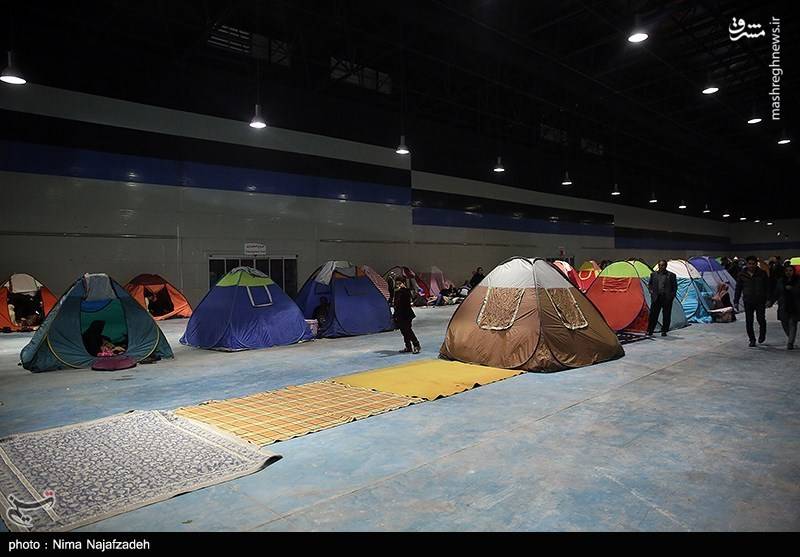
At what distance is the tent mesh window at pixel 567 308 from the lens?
7.77 meters

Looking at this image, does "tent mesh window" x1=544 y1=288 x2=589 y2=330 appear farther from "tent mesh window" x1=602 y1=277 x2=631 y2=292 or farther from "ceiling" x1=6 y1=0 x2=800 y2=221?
"ceiling" x1=6 y1=0 x2=800 y2=221

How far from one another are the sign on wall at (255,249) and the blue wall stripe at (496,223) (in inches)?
270

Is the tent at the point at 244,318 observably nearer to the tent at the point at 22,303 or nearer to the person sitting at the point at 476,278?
the tent at the point at 22,303

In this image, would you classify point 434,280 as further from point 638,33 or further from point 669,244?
point 669,244

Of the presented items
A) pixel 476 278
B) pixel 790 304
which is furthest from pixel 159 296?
pixel 790 304

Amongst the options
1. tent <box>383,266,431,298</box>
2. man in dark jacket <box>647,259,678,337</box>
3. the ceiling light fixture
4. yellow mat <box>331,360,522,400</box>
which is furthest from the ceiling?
yellow mat <box>331,360,522,400</box>

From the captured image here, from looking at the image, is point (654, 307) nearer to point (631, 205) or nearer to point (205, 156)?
point (205, 156)

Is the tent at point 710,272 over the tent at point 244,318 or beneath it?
over

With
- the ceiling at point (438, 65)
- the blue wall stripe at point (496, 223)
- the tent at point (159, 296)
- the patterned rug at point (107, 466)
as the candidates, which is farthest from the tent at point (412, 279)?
Answer: the patterned rug at point (107, 466)

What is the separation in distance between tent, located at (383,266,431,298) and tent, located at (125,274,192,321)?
744 centimetres

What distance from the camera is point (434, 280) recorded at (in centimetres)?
2073

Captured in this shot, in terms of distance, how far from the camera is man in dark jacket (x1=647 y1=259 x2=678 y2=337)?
1034 cm

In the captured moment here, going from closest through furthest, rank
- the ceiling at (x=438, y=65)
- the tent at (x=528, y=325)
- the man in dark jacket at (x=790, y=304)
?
the tent at (x=528, y=325) < the man in dark jacket at (x=790, y=304) < the ceiling at (x=438, y=65)
